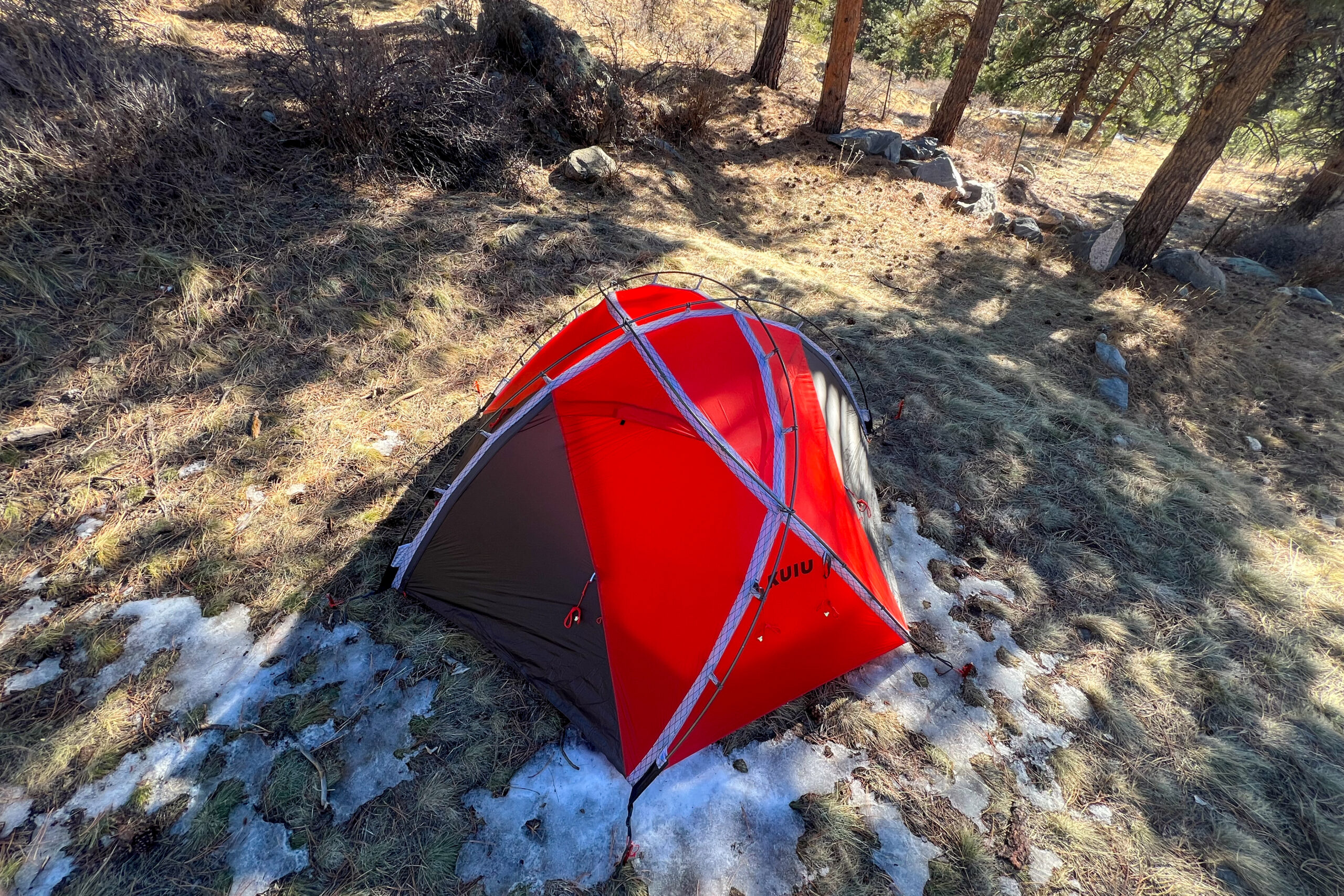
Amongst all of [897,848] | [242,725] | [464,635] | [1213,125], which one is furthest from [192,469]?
[1213,125]

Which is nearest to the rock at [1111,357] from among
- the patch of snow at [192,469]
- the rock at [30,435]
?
the patch of snow at [192,469]

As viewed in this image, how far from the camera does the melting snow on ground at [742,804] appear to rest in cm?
293

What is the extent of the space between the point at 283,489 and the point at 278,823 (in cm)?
250

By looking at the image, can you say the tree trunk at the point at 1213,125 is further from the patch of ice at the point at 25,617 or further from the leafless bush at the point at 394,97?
the patch of ice at the point at 25,617

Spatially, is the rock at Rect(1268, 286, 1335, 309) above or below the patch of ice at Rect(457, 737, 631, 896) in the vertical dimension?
above

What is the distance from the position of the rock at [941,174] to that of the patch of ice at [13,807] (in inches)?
580

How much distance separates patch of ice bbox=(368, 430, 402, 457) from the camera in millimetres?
4836

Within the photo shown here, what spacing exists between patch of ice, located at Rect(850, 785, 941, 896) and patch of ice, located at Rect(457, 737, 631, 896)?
148 centimetres

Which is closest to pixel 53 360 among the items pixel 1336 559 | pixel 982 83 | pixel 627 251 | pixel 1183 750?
pixel 627 251

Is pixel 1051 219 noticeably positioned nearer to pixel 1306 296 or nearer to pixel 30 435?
pixel 1306 296

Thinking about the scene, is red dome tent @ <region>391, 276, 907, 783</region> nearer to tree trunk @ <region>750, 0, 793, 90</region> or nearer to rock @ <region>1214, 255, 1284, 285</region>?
tree trunk @ <region>750, 0, 793, 90</region>

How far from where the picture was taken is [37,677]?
126 inches

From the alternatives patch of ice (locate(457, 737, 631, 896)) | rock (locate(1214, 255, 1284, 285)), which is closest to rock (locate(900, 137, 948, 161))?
rock (locate(1214, 255, 1284, 285))

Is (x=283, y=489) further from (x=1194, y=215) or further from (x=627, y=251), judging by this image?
(x=1194, y=215)
